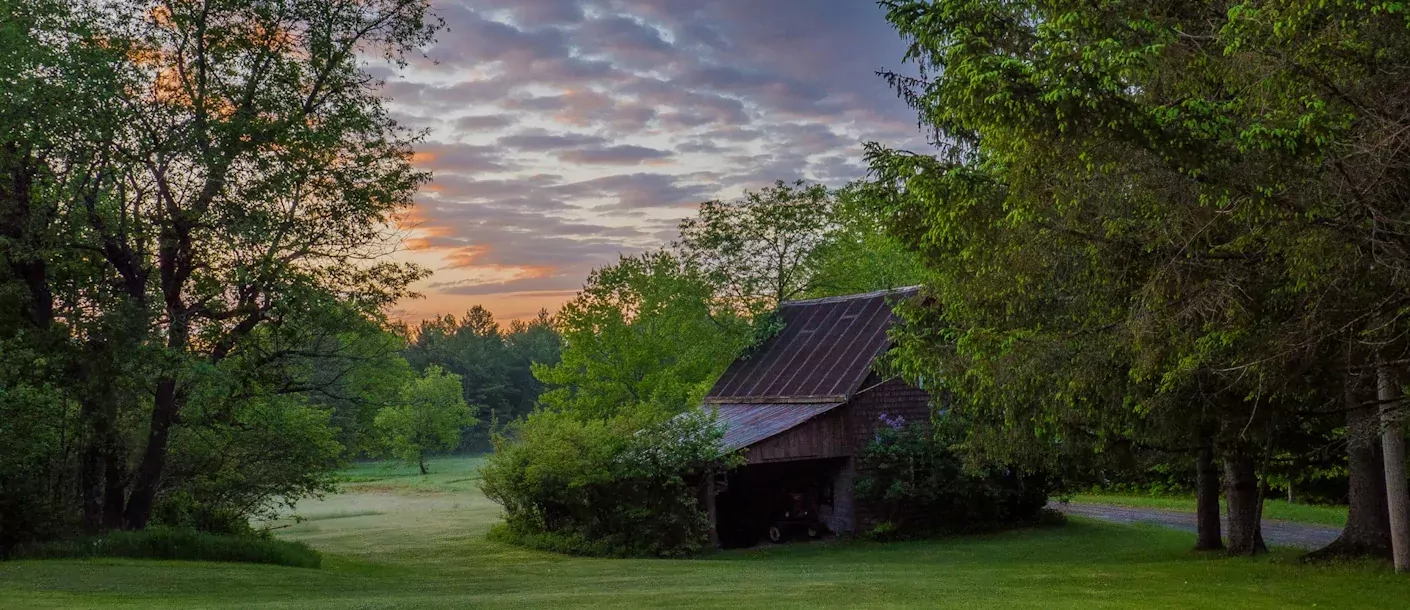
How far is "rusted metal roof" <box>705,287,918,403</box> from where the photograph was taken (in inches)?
1125

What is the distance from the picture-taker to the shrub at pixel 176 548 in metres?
17.9

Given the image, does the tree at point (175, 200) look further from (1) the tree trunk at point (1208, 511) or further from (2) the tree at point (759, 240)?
(2) the tree at point (759, 240)

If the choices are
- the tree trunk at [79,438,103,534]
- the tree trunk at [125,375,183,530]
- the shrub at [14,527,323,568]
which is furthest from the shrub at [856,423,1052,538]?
the tree trunk at [79,438,103,534]

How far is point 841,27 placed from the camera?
21734 mm

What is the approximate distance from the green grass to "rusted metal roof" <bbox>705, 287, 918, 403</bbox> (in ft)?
36.6

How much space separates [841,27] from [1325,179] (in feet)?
43.6

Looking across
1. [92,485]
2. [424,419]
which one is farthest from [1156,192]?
[424,419]

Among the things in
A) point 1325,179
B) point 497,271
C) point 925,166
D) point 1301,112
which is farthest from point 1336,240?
point 497,271

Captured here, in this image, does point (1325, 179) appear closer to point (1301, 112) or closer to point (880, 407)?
point (1301, 112)

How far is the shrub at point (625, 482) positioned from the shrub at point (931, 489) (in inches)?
193

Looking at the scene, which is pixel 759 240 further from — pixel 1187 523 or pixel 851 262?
pixel 1187 523

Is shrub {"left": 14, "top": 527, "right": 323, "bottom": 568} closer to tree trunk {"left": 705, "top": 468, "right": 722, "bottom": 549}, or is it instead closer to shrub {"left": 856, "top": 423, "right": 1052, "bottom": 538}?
tree trunk {"left": 705, "top": 468, "right": 722, "bottom": 549}

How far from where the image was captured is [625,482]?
24.5m

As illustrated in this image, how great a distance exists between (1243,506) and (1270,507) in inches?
539
